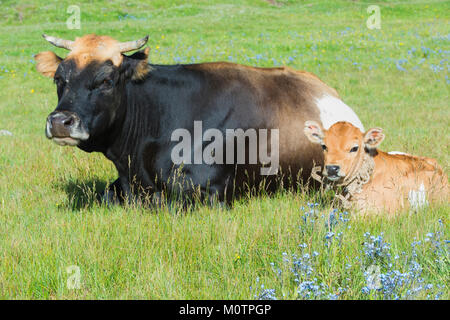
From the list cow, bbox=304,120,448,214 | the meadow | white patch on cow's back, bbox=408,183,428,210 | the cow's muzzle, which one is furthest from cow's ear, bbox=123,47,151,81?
white patch on cow's back, bbox=408,183,428,210

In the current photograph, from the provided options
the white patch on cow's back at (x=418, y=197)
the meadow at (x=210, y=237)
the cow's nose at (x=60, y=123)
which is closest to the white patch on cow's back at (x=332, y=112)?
the meadow at (x=210, y=237)

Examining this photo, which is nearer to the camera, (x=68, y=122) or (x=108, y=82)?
(x=68, y=122)

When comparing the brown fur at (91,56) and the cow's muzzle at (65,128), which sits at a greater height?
the brown fur at (91,56)

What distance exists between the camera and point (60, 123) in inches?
209

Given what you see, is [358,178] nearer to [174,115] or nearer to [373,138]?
[373,138]

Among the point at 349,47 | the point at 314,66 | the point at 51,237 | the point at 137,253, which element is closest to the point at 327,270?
the point at 137,253

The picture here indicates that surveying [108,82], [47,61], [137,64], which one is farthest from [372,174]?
[47,61]

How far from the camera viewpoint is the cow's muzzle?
5309 mm

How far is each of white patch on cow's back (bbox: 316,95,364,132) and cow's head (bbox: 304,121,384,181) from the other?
157 centimetres

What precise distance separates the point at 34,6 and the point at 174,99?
36625 mm

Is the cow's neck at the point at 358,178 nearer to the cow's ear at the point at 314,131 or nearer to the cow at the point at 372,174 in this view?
the cow at the point at 372,174

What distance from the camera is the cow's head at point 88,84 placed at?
5477 mm

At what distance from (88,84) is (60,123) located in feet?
2.28

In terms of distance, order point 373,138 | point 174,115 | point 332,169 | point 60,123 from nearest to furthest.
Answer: point 332,169 → point 60,123 → point 373,138 → point 174,115
